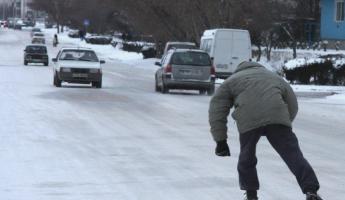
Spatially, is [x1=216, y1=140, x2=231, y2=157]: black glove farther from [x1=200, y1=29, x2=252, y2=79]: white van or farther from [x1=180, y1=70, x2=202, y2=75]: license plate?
[x1=200, y1=29, x2=252, y2=79]: white van

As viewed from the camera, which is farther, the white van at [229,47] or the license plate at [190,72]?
the white van at [229,47]

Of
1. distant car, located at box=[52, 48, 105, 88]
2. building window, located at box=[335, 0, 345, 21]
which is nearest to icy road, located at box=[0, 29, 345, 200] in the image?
distant car, located at box=[52, 48, 105, 88]

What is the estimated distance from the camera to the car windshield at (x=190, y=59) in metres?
29.0

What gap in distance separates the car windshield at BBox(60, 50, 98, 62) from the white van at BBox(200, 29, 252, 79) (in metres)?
6.44

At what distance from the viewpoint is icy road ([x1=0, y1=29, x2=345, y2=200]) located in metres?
9.41

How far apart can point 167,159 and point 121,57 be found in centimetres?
6390

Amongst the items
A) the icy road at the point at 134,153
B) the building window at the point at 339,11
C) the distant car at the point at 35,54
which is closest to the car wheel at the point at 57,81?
the icy road at the point at 134,153

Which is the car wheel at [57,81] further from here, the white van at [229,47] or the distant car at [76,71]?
the white van at [229,47]

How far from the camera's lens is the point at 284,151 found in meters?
7.36

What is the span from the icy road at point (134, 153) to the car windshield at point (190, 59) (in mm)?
5706

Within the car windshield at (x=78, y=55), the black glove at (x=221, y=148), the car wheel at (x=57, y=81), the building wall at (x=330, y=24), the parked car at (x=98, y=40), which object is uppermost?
the building wall at (x=330, y=24)

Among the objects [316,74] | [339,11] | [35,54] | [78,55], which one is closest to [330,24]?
[339,11]

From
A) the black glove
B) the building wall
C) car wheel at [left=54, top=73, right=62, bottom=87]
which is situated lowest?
car wheel at [left=54, top=73, right=62, bottom=87]

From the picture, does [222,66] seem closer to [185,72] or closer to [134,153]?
[185,72]
